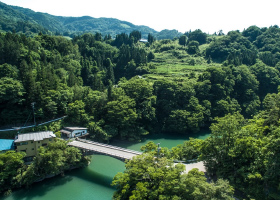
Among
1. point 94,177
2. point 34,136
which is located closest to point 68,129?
point 34,136

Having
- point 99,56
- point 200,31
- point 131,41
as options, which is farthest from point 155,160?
point 200,31

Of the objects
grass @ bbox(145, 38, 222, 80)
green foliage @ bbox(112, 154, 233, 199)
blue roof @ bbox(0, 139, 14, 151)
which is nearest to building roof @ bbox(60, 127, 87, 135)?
blue roof @ bbox(0, 139, 14, 151)

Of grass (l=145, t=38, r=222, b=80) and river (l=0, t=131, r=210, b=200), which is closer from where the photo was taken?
river (l=0, t=131, r=210, b=200)

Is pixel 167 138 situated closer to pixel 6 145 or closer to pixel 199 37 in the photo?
pixel 6 145

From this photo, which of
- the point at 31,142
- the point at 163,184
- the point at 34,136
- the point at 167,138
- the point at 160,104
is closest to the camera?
the point at 163,184

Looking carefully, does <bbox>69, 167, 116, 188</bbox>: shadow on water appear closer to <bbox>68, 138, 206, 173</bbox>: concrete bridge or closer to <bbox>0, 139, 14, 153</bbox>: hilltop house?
<bbox>68, 138, 206, 173</bbox>: concrete bridge
